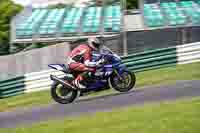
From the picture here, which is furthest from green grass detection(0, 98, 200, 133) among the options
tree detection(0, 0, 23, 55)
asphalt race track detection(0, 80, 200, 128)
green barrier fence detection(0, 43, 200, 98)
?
tree detection(0, 0, 23, 55)

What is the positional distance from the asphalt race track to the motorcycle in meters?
0.22

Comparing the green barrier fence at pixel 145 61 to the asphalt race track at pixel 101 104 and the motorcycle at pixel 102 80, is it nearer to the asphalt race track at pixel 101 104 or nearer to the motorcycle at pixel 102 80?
the asphalt race track at pixel 101 104

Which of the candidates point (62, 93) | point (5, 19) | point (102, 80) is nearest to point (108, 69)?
point (102, 80)

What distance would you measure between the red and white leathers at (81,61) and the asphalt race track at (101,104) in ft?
2.38

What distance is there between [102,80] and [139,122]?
198 inches

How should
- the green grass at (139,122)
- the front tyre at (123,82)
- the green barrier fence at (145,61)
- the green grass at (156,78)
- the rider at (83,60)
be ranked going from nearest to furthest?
the green grass at (139,122) → the rider at (83,60) → the front tyre at (123,82) → the green grass at (156,78) → the green barrier fence at (145,61)

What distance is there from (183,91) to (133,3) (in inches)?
1403

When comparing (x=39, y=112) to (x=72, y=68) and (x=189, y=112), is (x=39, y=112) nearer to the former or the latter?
(x=72, y=68)

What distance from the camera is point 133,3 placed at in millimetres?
47188

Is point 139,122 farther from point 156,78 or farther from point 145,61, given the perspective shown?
point 145,61

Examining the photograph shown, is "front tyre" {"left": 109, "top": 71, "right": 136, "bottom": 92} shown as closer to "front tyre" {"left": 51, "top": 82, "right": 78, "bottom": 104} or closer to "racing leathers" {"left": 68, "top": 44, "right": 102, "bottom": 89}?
"racing leathers" {"left": 68, "top": 44, "right": 102, "bottom": 89}

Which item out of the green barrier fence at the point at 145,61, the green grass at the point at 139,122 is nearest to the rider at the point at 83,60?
the green grass at the point at 139,122

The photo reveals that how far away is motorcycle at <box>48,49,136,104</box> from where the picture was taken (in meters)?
13.3

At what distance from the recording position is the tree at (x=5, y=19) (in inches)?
1519
